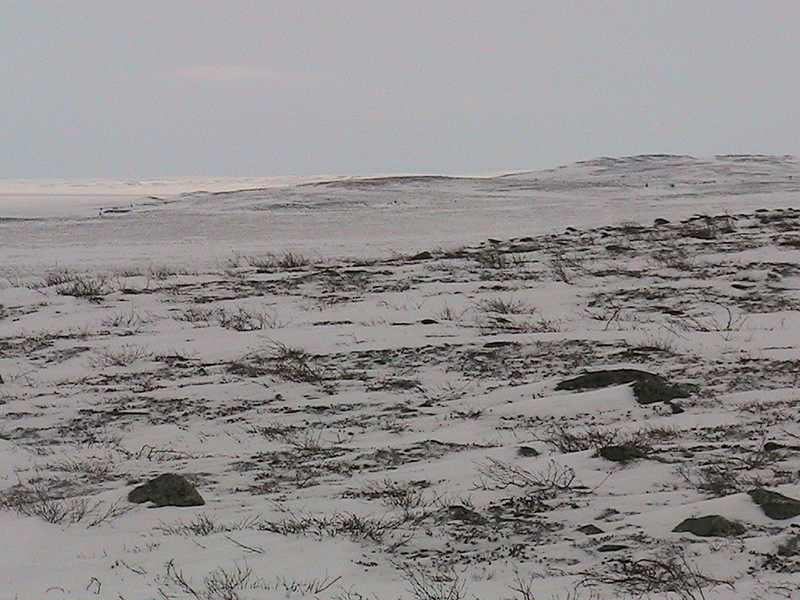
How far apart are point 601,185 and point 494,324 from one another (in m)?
29.7

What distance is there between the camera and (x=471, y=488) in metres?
3.66

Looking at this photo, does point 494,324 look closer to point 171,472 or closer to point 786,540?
point 171,472

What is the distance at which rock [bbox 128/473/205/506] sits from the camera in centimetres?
361

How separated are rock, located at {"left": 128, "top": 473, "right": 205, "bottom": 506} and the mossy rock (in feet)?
7.28

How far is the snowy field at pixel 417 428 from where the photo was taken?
2.92 m

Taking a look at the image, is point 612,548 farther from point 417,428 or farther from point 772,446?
point 417,428

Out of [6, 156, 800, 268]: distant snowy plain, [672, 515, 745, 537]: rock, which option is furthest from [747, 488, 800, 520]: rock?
[6, 156, 800, 268]: distant snowy plain

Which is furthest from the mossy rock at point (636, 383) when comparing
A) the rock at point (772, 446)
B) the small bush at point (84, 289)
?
the small bush at point (84, 289)

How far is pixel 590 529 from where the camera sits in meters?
3.15

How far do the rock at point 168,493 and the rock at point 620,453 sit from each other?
1.60 m

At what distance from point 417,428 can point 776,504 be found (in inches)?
73.8

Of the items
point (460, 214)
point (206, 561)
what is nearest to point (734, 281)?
point (206, 561)

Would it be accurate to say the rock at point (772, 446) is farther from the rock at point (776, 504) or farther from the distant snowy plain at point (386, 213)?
the distant snowy plain at point (386, 213)

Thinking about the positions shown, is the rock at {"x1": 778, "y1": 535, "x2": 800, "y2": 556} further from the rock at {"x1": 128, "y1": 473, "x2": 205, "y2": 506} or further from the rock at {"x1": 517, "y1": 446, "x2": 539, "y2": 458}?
the rock at {"x1": 128, "y1": 473, "x2": 205, "y2": 506}
